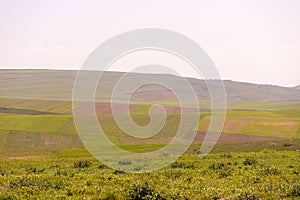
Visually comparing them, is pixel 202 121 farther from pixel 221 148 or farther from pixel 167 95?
pixel 167 95

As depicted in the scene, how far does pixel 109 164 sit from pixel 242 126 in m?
61.9

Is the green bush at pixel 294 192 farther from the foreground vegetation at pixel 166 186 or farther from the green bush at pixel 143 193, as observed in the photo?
the green bush at pixel 143 193

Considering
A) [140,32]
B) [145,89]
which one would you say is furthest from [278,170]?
[145,89]

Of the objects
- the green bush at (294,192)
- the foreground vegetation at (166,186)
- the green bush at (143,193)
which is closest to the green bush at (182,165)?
the foreground vegetation at (166,186)

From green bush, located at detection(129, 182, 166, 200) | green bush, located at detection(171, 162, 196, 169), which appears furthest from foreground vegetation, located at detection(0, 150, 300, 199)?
green bush, located at detection(171, 162, 196, 169)

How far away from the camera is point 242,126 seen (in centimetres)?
8781

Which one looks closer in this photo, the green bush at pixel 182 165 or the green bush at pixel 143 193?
the green bush at pixel 143 193

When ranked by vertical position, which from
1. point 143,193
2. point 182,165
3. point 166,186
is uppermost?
point 143,193

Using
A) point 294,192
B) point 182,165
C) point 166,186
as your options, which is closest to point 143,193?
point 166,186

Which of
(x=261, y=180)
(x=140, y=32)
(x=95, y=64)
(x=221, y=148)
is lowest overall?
(x=221, y=148)

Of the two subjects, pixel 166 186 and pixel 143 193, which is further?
pixel 166 186

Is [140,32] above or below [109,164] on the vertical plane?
above

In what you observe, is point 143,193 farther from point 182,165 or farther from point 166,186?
point 182,165

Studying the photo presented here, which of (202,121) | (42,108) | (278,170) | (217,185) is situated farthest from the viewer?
(42,108)
